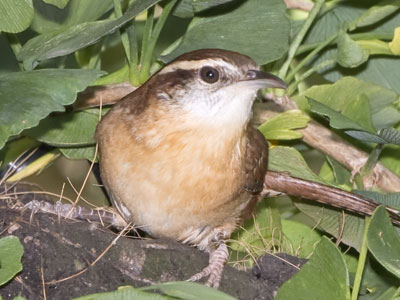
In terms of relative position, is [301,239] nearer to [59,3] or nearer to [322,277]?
[322,277]

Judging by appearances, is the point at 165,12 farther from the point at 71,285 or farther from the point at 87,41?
the point at 71,285

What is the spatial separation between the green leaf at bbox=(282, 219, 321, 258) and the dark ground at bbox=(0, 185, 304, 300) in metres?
0.25

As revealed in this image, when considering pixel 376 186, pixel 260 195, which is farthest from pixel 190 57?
pixel 376 186

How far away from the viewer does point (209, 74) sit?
2.08 metres

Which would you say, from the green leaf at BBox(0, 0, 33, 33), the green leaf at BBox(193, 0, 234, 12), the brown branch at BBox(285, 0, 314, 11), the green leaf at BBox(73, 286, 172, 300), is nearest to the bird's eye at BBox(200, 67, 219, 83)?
the green leaf at BBox(193, 0, 234, 12)

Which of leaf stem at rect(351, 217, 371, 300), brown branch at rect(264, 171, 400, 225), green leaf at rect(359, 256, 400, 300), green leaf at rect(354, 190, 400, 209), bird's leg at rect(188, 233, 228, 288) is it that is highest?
green leaf at rect(354, 190, 400, 209)

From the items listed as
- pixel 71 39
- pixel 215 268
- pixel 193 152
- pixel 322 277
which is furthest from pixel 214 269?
pixel 71 39

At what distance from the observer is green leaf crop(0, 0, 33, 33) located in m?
1.93

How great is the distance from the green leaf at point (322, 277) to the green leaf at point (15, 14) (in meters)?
0.72

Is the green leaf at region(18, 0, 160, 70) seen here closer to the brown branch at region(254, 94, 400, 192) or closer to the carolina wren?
the carolina wren

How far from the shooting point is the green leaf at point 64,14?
2.15 meters

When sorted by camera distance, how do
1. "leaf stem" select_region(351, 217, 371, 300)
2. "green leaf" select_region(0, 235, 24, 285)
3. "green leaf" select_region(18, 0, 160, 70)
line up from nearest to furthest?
1. "green leaf" select_region(0, 235, 24, 285)
2. "leaf stem" select_region(351, 217, 371, 300)
3. "green leaf" select_region(18, 0, 160, 70)

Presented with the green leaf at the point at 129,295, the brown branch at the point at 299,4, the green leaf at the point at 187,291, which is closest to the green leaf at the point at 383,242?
the green leaf at the point at 187,291

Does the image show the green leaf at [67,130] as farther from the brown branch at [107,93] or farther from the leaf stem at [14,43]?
the leaf stem at [14,43]
